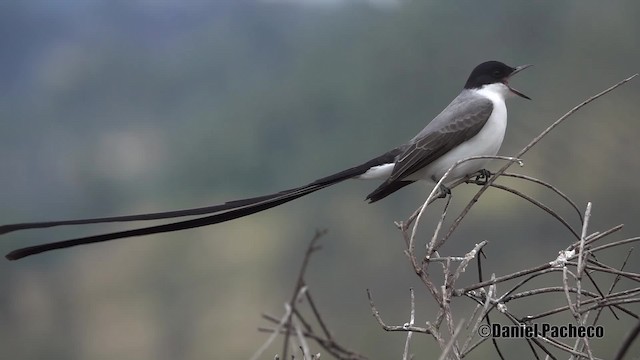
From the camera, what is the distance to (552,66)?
8.59 meters

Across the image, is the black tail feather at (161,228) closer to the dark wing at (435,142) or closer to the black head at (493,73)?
the dark wing at (435,142)

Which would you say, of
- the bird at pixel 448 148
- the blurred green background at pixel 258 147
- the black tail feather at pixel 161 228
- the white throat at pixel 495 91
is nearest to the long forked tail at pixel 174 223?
the black tail feather at pixel 161 228

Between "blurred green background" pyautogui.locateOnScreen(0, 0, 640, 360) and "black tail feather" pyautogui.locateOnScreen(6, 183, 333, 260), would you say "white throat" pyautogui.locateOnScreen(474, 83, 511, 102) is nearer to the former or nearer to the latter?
"black tail feather" pyautogui.locateOnScreen(6, 183, 333, 260)

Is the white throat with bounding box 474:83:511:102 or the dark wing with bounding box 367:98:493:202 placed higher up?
the white throat with bounding box 474:83:511:102

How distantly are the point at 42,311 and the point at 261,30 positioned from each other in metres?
5.41

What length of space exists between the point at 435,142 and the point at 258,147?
9.57m

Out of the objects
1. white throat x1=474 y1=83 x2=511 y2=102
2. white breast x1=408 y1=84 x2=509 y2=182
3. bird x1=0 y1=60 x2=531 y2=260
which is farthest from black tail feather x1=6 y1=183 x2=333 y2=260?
white throat x1=474 y1=83 x2=511 y2=102

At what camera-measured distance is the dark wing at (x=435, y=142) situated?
1583 millimetres

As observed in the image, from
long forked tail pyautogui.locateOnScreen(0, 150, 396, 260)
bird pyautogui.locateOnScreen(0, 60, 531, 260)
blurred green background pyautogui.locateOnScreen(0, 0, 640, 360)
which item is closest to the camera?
long forked tail pyautogui.locateOnScreen(0, 150, 396, 260)

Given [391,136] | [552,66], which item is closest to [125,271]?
[391,136]

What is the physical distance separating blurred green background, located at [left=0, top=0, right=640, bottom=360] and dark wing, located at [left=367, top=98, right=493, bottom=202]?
2986 mm

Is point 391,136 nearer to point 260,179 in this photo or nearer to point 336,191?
point 336,191

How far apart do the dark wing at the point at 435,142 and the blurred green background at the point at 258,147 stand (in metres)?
2.99

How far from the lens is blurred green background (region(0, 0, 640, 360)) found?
7035 mm
